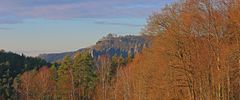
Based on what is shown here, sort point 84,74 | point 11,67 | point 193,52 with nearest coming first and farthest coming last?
point 193,52
point 84,74
point 11,67

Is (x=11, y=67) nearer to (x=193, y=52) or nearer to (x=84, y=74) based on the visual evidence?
(x=84, y=74)

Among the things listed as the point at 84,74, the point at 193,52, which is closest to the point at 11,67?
the point at 84,74

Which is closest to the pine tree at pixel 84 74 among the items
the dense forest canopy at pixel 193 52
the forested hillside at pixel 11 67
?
the forested hillside at pixel 11 67

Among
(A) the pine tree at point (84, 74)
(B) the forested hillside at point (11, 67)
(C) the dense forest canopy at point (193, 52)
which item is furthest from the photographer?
(B) the forested hillside at point (11, 67)

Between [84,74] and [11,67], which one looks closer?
[84,74]

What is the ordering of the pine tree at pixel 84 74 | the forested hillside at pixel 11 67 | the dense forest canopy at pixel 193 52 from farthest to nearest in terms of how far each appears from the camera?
the forested hillside at pixel 11 67 < the pine tree at pixel 84 74 < the dense forest canopy at pixel 193 52

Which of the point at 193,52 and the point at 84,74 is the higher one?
the point at 193,52

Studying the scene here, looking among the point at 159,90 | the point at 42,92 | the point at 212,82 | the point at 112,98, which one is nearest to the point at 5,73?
the point at 42,92

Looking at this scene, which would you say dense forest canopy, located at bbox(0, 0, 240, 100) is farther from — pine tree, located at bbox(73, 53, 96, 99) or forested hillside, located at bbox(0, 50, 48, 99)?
forested hillside, located at bbox(0, 50, 48, 99)

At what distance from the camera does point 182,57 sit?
42094mm

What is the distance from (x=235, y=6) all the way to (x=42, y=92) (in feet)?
215

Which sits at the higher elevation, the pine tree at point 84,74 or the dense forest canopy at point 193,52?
the dense forest canopy at point 193,52

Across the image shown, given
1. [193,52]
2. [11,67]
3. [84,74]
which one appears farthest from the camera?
[11,67]

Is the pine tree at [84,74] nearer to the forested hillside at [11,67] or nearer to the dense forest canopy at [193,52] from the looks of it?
the forested hillside at [11,67]
